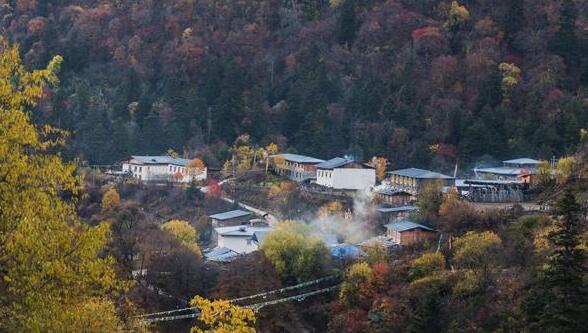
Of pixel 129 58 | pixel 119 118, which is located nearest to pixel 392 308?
pixel 119 118

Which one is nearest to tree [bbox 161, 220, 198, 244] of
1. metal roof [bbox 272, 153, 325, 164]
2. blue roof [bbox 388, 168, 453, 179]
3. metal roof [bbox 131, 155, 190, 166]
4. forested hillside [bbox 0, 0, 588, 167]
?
metal roof [bbox 272, 153, 325, 164]

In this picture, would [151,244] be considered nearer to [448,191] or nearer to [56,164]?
[448,191]

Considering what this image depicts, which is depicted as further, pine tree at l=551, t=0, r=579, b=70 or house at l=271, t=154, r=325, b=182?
pine tree at l=551, t=0, r=579, b=70

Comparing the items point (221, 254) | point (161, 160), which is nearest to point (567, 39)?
point (161, 160)

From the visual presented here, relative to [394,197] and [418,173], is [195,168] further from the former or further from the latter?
[418,173]

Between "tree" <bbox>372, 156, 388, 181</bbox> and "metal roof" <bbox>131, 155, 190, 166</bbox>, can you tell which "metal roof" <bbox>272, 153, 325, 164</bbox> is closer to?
"tree" <bbox>372, 156, 388, 181</bbox>
